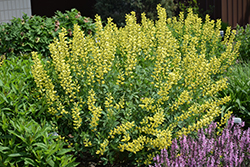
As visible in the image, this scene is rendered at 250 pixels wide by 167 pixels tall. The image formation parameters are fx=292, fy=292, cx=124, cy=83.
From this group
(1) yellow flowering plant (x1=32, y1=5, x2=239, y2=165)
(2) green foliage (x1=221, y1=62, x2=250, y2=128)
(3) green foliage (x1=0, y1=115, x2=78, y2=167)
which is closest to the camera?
(3) green foliage (x1=0, y1=115, x2=78, y2=167)

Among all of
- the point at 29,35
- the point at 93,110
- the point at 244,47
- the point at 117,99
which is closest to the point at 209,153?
the point at 117,99

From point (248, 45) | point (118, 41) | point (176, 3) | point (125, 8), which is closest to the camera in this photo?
point (118, 41)

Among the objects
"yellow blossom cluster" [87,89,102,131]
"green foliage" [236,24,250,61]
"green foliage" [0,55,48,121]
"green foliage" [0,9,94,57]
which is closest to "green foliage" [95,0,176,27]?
"green foliage" [236,24,250,61]

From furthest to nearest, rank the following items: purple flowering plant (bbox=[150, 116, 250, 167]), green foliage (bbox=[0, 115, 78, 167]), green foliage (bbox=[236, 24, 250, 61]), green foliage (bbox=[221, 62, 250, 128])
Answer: green foliage (bbox=[236, 24, 250, 61]), green foliage (bbox=[221, 62, 250, 128]), purple flowering plant (bbox=[150, 116, 250, 167]), green foliage (bbox=[0, 115, 78, 167])

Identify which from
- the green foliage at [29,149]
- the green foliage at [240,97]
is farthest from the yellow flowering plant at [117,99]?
the green foliage at [240,97]

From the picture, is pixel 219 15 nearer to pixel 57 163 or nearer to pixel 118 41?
pixel 118 41

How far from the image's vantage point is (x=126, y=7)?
1148cm

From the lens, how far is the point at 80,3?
13234 mm

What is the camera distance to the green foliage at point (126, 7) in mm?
11297

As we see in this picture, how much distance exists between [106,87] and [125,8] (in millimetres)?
8981

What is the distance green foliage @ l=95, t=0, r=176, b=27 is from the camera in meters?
11.3

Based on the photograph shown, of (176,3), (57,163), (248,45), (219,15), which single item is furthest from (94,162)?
(176,3)

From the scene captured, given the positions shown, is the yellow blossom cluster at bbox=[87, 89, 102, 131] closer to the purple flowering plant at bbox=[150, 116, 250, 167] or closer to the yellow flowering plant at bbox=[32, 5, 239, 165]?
the yellow flowering plant at bbox=[32, 5, 239, 165]

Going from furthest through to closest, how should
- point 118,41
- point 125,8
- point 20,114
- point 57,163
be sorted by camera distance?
point 125,8 < point 118,41 < point 20,114 < point 57,163
